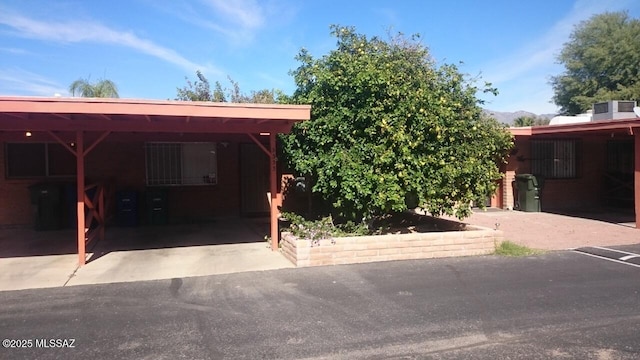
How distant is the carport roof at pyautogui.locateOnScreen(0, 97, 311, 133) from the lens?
6605 millimetres

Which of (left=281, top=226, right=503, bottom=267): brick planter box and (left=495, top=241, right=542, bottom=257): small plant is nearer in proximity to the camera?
(left=281, top=226, right=503, bottom=267): brick planter box

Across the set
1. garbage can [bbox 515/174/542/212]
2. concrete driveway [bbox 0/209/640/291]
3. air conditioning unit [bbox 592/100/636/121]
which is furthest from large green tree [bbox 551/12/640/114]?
concrete driveway [bbox 0/209/640/291]

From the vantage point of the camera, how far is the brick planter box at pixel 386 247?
7570mm

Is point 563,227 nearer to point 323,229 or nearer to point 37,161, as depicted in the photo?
point 323,229

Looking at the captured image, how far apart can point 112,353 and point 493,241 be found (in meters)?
6.33

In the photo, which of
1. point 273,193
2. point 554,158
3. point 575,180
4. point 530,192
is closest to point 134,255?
point 273,193

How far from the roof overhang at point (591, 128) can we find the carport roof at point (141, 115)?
759cm

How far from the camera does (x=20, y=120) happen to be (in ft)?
24.3

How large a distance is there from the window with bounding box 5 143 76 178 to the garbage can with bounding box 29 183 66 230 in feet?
2.71

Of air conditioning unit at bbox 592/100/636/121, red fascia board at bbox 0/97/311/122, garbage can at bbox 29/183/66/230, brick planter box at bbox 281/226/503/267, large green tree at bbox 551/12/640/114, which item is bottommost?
brick planter box at bbox 281/226/503/267

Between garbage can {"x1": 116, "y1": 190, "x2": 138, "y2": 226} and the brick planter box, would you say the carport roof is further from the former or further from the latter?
garbage can {"x1": 116, "y1": 190, "x2": 138, "y2": 226}

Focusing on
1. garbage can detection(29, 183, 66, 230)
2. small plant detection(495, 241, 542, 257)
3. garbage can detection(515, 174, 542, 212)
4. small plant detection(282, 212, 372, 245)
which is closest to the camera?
small plant detection(282, 212, 372, 245)

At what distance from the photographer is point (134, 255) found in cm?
841

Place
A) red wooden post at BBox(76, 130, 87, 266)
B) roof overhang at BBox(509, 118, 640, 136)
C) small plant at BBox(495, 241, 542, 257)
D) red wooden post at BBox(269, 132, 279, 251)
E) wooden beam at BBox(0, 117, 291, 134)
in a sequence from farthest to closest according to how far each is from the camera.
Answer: roof overhang at BBox(509, 118, 640, 136)
red wooden post at BBox(269, 132, 279, 251)
small plant at BBox(495, 241, 542, 257)
red wooden post at BBox(76, 130, 87, 266)
wooden beam at BBox(0, 117, 291, 134)
